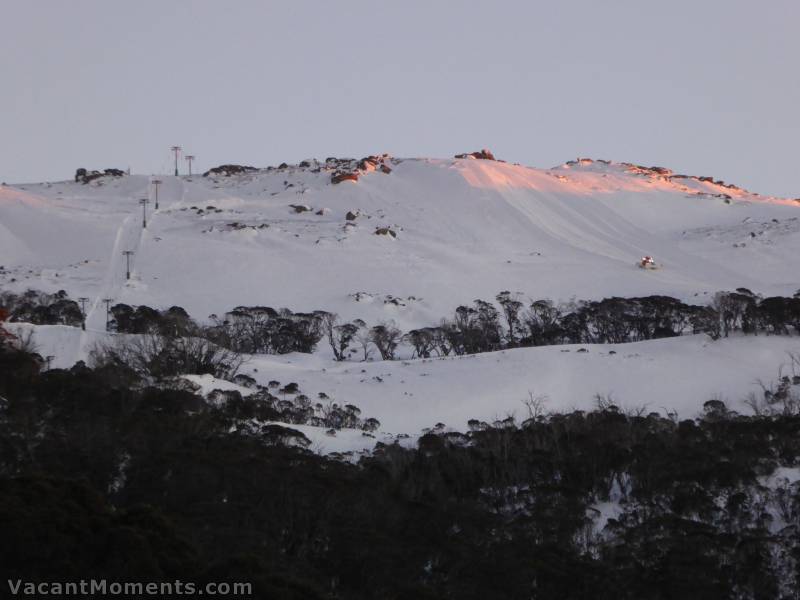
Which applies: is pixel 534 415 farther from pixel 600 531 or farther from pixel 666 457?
pixel 600 531

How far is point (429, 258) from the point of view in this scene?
85.2 metres

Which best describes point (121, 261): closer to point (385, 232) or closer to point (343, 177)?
point (385, 232)

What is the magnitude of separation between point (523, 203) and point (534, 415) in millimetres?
61232

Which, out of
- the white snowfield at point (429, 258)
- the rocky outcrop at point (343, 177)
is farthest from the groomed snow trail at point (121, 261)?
the rocky outcrop at point (343, 177)

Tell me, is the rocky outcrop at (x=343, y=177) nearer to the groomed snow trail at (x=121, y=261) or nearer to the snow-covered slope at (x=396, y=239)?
the snow-covered slope at (x=396, y=239)

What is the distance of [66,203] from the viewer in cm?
10119

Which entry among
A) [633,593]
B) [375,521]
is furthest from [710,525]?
[375,521]

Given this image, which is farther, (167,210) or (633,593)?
(167,210)

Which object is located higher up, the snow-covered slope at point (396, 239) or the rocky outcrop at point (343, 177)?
the rocky outcrop at point (343, 177)

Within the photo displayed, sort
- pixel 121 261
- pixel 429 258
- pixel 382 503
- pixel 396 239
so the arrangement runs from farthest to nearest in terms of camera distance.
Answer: pixel 396 239 → pixel 429 258 → pixel 121 261 → pixel 382 503

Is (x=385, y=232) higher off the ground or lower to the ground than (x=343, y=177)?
lower

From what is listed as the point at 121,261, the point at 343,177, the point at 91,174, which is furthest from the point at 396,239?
the point at 91,174

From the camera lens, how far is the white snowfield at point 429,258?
1932 inches

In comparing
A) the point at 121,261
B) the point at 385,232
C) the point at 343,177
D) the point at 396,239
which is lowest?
the point at 121,261
